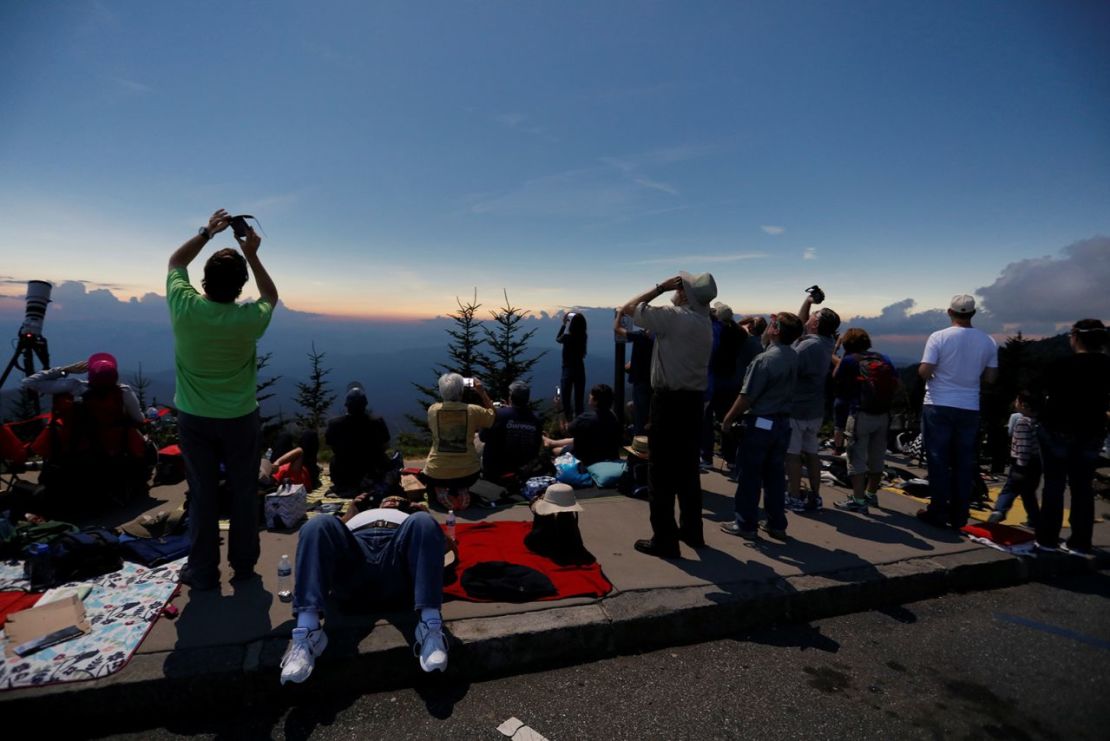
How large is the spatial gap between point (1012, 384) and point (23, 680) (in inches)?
1402

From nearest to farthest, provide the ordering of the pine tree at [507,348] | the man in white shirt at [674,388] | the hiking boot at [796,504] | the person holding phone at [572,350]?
1. the man in white shirt at [674,388]
2. the hiking boot at [796,504]
3. the person holding phone at [572,350]
4. the pine tree at [507,348]

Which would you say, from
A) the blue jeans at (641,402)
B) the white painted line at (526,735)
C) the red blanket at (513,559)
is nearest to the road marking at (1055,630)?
the red blanket at (513,559)

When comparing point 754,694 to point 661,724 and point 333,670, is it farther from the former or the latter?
point 333,670

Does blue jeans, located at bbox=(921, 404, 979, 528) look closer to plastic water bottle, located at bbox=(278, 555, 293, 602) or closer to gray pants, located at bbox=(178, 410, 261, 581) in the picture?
plastic water bottle, located at bbox=(278, 555, 293, 602)

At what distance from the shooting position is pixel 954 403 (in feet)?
17.3

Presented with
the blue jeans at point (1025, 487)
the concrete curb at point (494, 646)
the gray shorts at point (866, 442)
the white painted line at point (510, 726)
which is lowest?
the white painted line at point (510, 726)

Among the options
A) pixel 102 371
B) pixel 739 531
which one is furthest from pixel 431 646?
pixel 102 371

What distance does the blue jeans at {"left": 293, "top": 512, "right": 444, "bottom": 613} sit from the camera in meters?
3.06

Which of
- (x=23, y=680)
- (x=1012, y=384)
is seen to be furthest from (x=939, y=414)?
(x=1012, y=384)

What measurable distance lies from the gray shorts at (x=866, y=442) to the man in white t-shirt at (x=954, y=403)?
45 centimetres

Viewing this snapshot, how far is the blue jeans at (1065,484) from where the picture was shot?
16.1 feet

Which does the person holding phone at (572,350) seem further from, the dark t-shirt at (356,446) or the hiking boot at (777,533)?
the hiking boot at (777,533)

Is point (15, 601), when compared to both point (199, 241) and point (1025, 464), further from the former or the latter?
point (1025, 464)

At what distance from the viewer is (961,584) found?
4.52 metres
